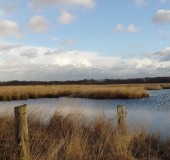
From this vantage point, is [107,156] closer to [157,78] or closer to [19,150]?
[19,150]

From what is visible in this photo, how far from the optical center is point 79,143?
16.3ft

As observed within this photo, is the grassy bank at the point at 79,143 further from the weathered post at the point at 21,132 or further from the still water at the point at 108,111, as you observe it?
the still water at the point at 108,111

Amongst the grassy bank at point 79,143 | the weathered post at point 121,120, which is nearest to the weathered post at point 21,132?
the grassy bank at point 79,143

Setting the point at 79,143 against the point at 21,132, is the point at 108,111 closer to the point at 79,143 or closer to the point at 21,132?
the point at 79,143

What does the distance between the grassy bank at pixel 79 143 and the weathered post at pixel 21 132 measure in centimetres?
20

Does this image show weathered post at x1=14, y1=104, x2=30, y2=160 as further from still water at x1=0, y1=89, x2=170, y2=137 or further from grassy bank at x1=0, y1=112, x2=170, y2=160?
still water at x1=0, y1=89, x2=170, y2=137

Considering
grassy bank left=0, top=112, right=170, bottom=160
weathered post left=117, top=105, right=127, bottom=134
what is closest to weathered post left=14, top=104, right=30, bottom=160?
grassy bank left=0, top=112, right=170, bottom=160

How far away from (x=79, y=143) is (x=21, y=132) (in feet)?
4.54

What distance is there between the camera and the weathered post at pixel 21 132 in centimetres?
392

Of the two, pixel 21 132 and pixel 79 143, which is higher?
pixel 21 132

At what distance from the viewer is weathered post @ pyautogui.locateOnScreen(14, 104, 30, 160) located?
12.9 feet

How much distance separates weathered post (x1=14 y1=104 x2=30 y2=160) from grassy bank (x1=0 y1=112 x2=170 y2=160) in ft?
0.64

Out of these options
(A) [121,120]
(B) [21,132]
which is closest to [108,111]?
(A) [121,120]

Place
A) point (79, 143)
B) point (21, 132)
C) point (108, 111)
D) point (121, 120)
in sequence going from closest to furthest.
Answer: point (21, 132) < point (79, 143) < point (121, 120) < point (108, 111)
